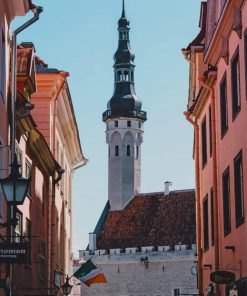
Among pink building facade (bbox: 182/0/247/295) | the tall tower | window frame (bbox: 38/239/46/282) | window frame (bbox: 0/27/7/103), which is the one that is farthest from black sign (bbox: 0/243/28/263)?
the tall tower

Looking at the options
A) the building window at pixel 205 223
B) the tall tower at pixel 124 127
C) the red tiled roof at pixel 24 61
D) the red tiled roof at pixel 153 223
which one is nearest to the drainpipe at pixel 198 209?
the building window at pixel 205 223

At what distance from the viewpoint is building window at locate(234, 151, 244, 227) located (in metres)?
18.4

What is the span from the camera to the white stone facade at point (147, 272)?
69.6 meters

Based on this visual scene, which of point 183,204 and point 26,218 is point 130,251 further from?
point 26,218

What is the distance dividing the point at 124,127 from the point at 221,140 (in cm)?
8085

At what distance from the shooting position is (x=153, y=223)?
7525cm

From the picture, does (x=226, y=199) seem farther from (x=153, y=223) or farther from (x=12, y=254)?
(x=153, y=223)

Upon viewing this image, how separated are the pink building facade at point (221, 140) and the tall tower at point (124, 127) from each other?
72.0m

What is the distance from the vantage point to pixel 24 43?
26594mm

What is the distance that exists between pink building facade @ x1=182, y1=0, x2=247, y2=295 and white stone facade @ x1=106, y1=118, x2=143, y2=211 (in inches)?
2824

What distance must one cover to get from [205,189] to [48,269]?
512 cm

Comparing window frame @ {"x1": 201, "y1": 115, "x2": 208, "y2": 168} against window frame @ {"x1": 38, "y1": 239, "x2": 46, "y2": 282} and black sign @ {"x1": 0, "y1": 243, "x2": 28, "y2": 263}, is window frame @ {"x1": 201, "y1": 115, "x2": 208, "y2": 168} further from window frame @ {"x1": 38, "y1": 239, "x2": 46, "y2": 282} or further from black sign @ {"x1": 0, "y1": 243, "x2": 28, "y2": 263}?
black sign @ {"x1": 0, "y1": 243, "x2": 28, "y2": 263}

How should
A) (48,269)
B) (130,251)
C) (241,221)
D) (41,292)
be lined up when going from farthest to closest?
(130,251), (48,269), (41,292), (241,221)

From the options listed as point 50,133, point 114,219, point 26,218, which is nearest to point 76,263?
point 114,219
